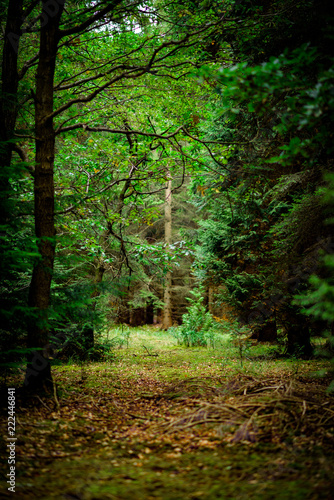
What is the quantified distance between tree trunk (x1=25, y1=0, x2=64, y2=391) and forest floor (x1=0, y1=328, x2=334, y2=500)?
439mm

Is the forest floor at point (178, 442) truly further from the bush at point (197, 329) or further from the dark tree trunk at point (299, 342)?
the bush at point (197, 329)

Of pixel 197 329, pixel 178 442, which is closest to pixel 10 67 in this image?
→ pixel 178 442

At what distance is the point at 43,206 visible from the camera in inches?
174

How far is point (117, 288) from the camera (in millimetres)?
4641

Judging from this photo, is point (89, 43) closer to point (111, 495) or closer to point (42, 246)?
point (42, 246)

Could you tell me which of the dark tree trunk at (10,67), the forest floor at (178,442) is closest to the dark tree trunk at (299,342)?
the forest floor at (178,442)

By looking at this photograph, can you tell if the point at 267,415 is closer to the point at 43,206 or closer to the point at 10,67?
the point at 43,206

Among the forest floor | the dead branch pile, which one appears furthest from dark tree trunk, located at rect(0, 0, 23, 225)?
the dead branch pile

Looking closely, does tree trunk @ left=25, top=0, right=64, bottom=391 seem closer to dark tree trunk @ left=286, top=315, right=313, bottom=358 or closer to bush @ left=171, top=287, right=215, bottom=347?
dark tree trunk @ left=286, top=315, right=313, bottom=358

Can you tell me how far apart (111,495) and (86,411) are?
2.12 meters

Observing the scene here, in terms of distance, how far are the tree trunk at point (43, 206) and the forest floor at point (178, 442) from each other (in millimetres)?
439

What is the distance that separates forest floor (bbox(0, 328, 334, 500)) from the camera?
83.4 inches

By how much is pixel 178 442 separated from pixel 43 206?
11.9ft

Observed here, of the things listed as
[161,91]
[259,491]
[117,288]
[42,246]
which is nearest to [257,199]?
[161,91]
